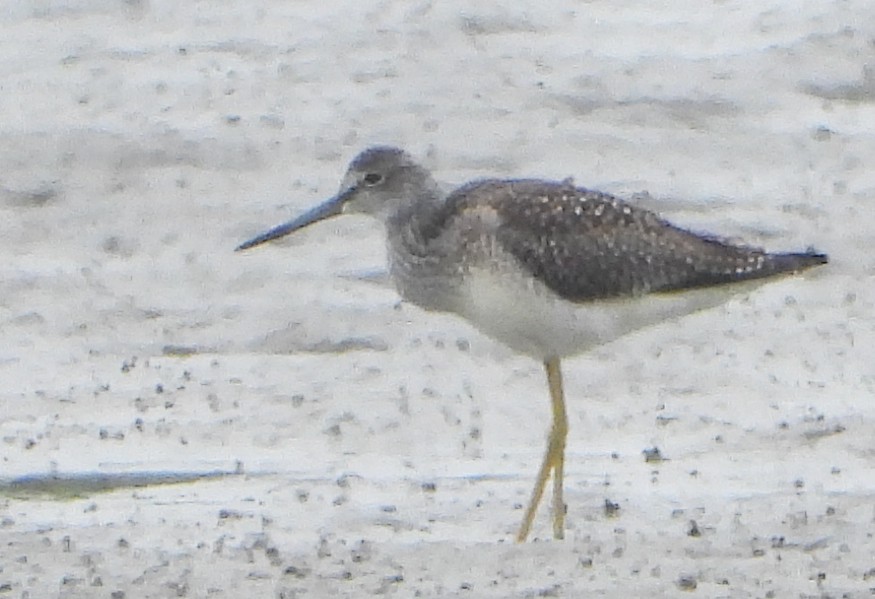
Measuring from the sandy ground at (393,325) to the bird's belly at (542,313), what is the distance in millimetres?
483

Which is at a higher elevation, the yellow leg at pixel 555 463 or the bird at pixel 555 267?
the bird at pixel 555 267

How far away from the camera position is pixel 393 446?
27.5ft

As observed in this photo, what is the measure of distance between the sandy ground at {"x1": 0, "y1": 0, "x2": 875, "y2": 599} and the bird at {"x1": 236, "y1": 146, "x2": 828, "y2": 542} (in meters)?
0.51

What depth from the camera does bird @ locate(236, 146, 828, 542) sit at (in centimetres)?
785

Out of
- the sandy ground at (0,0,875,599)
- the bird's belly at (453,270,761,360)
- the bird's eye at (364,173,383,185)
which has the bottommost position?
the sandy ground at (0,0,875,599)

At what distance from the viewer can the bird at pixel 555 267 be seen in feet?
25.7

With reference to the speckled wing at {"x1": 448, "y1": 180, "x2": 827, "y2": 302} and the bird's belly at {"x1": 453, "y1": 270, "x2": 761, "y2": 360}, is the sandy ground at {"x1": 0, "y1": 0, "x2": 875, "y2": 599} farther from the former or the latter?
the speckled wing at {"x1": 448, "y1": 180, "x2": 827, "y2": 302}

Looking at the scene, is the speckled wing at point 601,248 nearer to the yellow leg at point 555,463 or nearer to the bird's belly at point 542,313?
the bird's belly at point 542,313

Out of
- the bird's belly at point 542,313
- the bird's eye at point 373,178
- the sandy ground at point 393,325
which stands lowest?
the sandy ground at point 393,325

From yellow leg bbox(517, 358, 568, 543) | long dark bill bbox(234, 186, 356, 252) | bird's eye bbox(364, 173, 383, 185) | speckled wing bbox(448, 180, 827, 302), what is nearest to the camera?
yellow leg bbox(517, 358, 568, 543)

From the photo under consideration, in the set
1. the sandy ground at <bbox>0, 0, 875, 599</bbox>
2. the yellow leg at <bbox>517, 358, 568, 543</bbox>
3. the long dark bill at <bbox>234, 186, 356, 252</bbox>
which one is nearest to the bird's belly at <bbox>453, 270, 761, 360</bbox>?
the yellow leg at <bbox>517, 358, 568, 543</bbox>

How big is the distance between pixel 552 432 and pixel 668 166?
316 centimetres

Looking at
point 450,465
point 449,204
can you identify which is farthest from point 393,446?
point 449,204

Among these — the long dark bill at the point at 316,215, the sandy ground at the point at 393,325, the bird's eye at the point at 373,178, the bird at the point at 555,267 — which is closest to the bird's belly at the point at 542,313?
the bird at the point at 555,267
